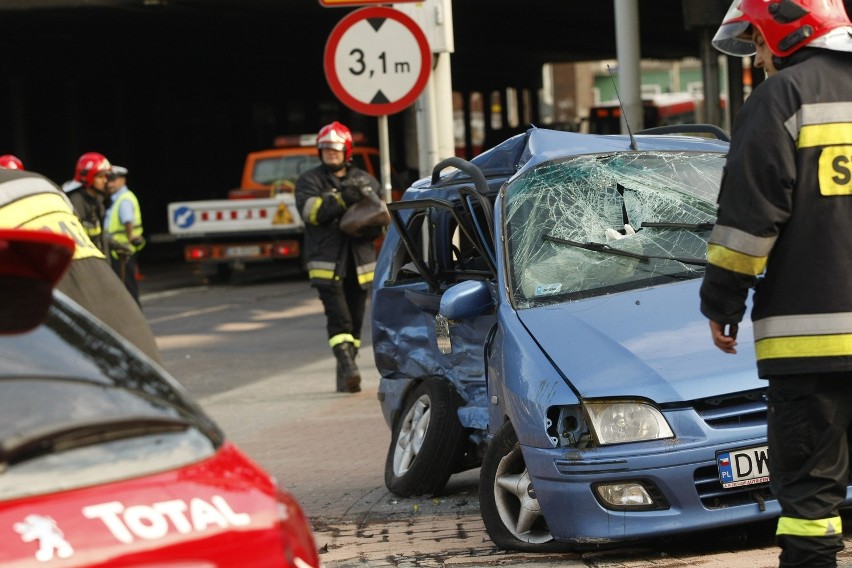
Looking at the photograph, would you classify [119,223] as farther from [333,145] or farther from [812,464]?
[812,464]

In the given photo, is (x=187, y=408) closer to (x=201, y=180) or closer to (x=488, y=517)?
(x=488, y=517)

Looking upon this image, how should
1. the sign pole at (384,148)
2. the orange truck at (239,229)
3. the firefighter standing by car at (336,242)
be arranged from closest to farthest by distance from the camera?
the sign pole at (384,148) < the firefighter standing by car at (336,242) < the orange truck at (239,229)

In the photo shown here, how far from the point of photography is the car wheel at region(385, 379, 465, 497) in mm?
7262

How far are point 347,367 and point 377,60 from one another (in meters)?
2.19

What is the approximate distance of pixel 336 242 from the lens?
11.6 meters

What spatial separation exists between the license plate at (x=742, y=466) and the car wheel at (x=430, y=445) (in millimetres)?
1963

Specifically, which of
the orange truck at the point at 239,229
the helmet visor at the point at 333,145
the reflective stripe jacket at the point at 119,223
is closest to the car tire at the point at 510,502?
the helmet visor at the point at 333,145

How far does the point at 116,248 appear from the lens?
1595cm

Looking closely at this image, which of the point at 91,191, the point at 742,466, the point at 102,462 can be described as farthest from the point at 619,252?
the point at 91,191

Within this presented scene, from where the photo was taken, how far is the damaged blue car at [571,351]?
217 inches

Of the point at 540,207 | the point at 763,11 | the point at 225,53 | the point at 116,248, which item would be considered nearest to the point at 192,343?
the point at 116,248

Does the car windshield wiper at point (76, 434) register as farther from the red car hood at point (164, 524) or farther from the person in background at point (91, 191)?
the person in background at point (91, 191)

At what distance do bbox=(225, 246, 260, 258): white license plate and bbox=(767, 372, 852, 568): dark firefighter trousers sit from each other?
19289 millimetres

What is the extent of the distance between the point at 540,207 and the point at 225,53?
3291 cm
